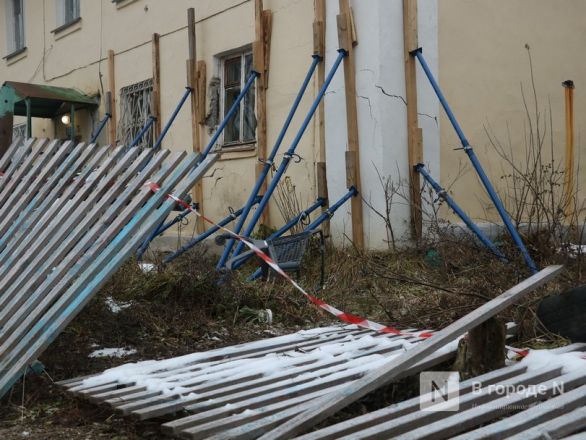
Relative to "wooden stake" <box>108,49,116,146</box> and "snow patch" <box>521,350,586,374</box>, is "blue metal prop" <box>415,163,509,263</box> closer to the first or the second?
"snow patch" <box>521,350,586,374</box>

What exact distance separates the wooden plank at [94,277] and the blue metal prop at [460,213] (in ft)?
9.25

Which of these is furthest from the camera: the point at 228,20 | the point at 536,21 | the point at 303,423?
the point at 228,20

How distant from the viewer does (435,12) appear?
781 cm

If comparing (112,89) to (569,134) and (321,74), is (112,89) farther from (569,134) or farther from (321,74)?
(569,134)

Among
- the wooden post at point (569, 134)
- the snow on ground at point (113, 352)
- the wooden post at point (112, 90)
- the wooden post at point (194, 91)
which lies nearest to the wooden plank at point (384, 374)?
the snow on ground at point (113, 352)

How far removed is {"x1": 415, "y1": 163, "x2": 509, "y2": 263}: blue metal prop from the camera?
6.09m

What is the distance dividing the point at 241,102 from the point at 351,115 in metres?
2.30

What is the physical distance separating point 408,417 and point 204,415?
0.78 m

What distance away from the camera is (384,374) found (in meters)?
2.69

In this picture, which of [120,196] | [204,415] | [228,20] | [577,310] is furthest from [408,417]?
[228,20]

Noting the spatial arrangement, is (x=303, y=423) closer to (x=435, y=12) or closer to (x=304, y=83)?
(x=304, y=83)

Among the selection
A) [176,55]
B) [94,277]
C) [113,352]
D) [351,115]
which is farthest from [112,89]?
[94,277]

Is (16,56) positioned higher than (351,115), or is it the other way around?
(16,56)

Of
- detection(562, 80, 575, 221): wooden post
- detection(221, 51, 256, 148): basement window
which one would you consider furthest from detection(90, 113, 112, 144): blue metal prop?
detection(562, 80, 575, 221): wooden post
